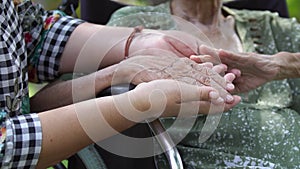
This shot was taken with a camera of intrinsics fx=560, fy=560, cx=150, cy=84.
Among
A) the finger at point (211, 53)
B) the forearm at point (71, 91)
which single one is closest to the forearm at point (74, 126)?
the forearm at point (71, 91)

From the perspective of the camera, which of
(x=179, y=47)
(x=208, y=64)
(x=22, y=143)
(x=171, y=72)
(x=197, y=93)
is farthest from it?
(x=179, y=47)

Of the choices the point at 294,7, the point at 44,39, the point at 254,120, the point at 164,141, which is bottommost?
the point at 294,7

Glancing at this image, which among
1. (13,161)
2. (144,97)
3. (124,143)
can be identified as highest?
(144,97)

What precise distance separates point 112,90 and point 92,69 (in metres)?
0.25

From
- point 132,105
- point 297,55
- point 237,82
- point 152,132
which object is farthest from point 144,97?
point 297,55

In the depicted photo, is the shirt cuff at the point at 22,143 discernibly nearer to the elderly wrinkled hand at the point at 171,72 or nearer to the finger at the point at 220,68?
the elderly wrinkled hand at the point at 171,72

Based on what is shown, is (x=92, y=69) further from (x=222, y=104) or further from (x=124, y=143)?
(x=222, y=104)

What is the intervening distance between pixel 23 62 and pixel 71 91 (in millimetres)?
162

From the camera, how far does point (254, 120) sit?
67.9 inches

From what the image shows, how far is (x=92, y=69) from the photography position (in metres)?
1.64

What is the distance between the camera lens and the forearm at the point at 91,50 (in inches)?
64.7

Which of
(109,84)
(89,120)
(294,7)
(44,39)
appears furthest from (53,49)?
(294,7)

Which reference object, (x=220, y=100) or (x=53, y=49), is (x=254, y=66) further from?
(x=53, y=49)

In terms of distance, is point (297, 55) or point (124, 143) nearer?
point (124, 143)
